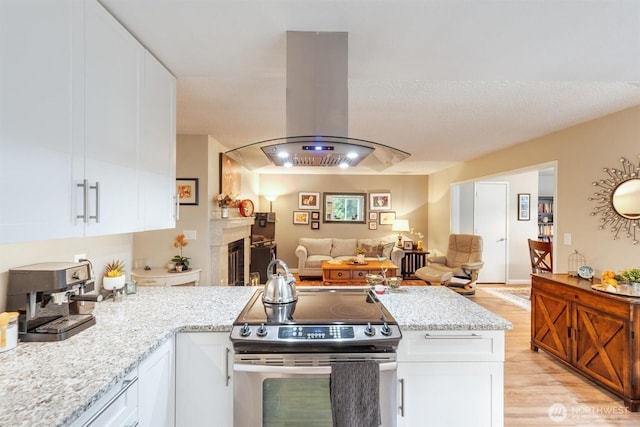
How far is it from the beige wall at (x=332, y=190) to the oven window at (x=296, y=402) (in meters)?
5.78

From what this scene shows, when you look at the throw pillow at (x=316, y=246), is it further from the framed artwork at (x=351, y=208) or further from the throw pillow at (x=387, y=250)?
the throw pillow at (x=387, y=250)

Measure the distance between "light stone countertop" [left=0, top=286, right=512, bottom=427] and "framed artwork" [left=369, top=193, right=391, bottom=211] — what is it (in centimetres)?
521

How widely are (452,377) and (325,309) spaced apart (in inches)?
28.8

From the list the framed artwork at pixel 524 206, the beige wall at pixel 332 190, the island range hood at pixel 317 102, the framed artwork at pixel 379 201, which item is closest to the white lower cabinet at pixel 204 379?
the island range hood at pixel 317 102

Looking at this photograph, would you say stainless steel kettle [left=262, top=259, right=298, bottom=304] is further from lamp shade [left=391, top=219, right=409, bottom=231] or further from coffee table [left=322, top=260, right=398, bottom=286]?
lamp shade [left=391, top=219, right=409, bottom=231]

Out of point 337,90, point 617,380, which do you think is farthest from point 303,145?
point 617,380

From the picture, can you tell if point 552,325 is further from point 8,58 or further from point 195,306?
point 8,58

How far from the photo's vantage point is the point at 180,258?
362 cm

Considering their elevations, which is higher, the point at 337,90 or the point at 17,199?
the point at 337,90

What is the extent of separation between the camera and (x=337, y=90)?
1580 millimetres

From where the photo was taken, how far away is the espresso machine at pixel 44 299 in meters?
1.34

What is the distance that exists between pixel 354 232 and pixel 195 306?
5.75 m

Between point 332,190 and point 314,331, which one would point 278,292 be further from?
point 332,190

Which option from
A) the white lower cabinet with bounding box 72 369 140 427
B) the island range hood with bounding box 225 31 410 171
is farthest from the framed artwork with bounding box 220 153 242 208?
the white lower cabinet with bounding box 72 369 140 427
